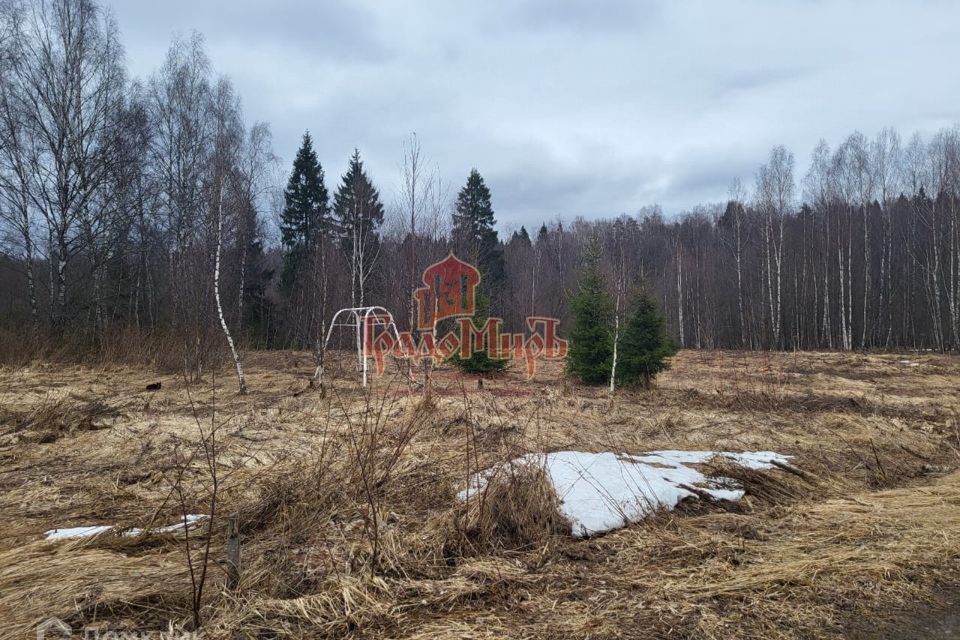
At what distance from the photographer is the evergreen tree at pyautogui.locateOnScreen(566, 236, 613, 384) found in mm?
11836

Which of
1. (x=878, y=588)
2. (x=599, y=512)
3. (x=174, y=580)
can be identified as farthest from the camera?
(x=599, y=512)

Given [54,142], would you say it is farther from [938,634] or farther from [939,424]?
[939,424]

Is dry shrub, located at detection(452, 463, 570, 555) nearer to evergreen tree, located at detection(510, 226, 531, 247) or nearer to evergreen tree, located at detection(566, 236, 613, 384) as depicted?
evergreen tree, located at detection(566, 236, 613, 384)

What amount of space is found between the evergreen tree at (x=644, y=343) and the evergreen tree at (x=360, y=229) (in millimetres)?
9044

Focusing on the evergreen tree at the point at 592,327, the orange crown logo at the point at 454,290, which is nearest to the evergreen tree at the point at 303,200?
the orange crown logo at the point at 454,290

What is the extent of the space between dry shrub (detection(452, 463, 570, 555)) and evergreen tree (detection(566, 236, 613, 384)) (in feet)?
28.4

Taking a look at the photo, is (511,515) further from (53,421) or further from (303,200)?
(303,200)

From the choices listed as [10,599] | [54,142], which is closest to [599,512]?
[10,599]

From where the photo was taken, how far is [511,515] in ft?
10.4

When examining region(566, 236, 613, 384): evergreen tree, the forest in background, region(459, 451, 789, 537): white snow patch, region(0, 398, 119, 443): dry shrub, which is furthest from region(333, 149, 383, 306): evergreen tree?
region(459, 451, 789, 537): white snow patch

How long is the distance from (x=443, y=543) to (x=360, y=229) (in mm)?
14574

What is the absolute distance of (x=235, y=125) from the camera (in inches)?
690

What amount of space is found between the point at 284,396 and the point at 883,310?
106ft

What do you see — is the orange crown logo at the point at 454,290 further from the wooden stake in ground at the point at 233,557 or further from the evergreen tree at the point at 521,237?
the evergreen tree at the point at 521,237
